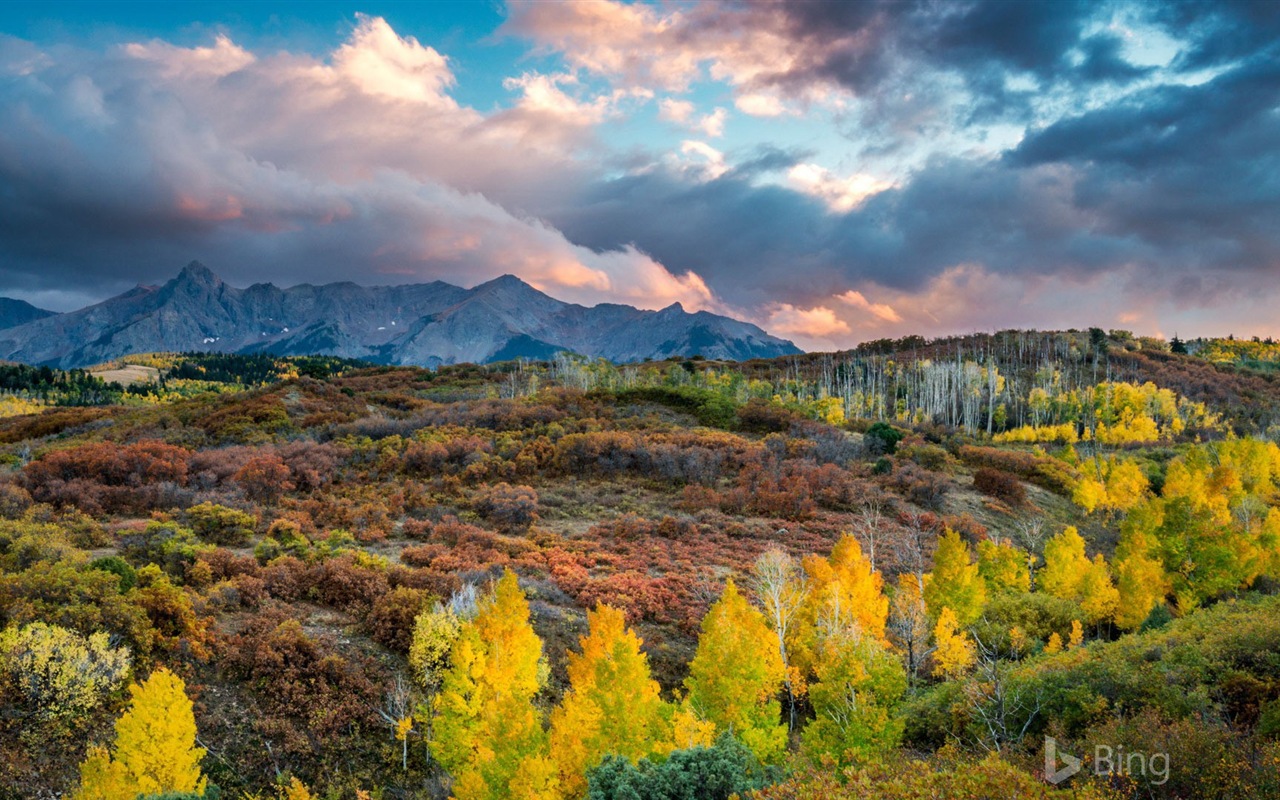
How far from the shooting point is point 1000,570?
3266 cm

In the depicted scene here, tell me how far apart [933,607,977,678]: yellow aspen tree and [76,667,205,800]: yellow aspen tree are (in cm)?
2282

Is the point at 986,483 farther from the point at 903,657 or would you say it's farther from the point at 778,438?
the point at 903,657

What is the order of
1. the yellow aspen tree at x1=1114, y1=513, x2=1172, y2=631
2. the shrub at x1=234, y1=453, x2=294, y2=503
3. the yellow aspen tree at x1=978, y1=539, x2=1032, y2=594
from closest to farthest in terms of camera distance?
1. the yellow aspen tree at x1=1114, y1=513, x2=1172, y2=631
2. the yellow aspen tree at x1=978, y1=539, x2=1032, y2=594
3. the shrub at x1=234, y1=453, x2=294, y2=503

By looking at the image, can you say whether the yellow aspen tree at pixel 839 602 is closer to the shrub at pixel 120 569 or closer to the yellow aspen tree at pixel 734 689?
the yellow aspen tree at pixel 734 689

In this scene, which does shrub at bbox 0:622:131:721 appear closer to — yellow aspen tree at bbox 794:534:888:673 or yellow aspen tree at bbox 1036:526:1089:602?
yellow aspen tree at bbox 794:534:888:673

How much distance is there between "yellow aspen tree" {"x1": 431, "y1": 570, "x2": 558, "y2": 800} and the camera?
40.6 ft

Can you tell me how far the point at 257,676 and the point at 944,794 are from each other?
1745 cm

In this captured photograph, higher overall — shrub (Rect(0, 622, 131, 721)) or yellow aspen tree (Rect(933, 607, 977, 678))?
shrub (Rect(0, 622, 131, 721))

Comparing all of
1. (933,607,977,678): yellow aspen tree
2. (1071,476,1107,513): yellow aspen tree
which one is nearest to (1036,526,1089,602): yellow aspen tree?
(933,607,977,678): yellow aspen tree

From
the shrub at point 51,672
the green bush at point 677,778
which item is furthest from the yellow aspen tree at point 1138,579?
the shrub at point 51,672

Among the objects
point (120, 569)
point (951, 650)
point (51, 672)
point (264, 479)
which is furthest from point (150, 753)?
point (264, 479)

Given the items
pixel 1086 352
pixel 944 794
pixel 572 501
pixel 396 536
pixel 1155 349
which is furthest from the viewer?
pixel 1155 349

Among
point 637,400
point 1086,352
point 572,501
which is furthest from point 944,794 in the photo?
point 1086,352

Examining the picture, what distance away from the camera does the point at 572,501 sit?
4266 cm
